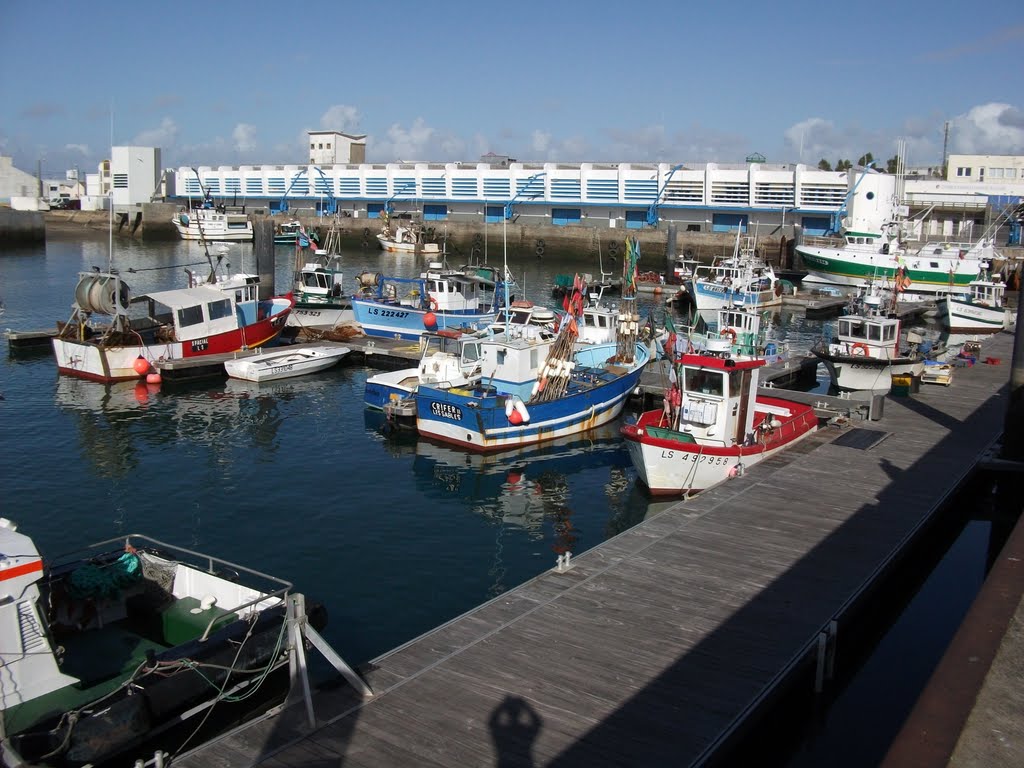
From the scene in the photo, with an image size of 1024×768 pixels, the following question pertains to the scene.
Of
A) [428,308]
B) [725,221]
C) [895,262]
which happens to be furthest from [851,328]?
[725,221]

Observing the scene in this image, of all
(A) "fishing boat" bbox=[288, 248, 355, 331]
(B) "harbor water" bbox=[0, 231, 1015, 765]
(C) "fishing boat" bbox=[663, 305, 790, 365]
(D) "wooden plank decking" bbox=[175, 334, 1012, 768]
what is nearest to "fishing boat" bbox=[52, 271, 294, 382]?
(B) "harbor water" bbox=[0, 231, 1015, 765]

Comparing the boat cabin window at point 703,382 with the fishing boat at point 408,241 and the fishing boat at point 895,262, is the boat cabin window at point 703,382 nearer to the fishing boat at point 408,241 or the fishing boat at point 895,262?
the fishing boat at point 895,262

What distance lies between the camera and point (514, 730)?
8188 mm

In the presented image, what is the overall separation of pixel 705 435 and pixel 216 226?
230 ft

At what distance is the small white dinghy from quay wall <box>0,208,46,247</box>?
183ft

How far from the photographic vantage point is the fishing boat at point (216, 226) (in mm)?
79312

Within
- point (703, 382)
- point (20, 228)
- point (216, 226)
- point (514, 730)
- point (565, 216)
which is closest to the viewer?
point (514, 730)

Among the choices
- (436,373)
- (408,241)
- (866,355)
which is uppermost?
(408,241)

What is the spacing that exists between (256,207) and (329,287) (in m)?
66.6

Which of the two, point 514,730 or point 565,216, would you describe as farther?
point 565,216

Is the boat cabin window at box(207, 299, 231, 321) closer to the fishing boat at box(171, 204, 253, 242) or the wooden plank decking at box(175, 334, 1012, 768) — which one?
the wooden plank decking at box(175, 334, 1012, 768)

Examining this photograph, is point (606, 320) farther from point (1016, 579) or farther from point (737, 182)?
point (737, 182)

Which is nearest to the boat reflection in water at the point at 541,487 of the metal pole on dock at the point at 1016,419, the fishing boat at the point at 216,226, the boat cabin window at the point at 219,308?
the metal pole on dock at the point at 1016,419

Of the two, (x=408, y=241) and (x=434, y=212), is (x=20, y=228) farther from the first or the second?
(x=434, y=212)
